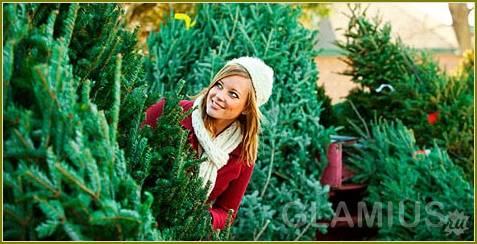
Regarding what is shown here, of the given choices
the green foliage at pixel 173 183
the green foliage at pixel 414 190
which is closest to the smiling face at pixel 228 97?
the green foliage at pixel 173 183

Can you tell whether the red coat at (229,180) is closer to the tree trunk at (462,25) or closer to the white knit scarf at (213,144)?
the white knit scarf at (213,144)

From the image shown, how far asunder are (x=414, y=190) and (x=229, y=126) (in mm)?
2426

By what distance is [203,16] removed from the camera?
4836mm

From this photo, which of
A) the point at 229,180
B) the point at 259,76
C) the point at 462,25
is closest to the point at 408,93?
the point at 259,76

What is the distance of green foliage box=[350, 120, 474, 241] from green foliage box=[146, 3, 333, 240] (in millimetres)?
561

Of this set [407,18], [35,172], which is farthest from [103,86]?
[407,18]

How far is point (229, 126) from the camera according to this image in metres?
3.07

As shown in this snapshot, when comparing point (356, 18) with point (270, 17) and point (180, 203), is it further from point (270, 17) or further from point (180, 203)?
point (180, 203)

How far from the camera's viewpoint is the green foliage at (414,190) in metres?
4.72

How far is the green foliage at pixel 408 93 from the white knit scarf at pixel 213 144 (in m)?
2.87

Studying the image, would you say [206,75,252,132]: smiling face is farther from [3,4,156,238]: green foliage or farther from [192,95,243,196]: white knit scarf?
[3,4,156,238]: green foliage

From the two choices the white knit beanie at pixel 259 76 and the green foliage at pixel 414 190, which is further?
the green foliage at pixel 414 190

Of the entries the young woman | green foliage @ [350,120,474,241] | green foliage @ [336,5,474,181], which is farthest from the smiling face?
green foliage @ [336,5,474,181]

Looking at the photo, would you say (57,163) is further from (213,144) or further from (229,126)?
(229,126)
